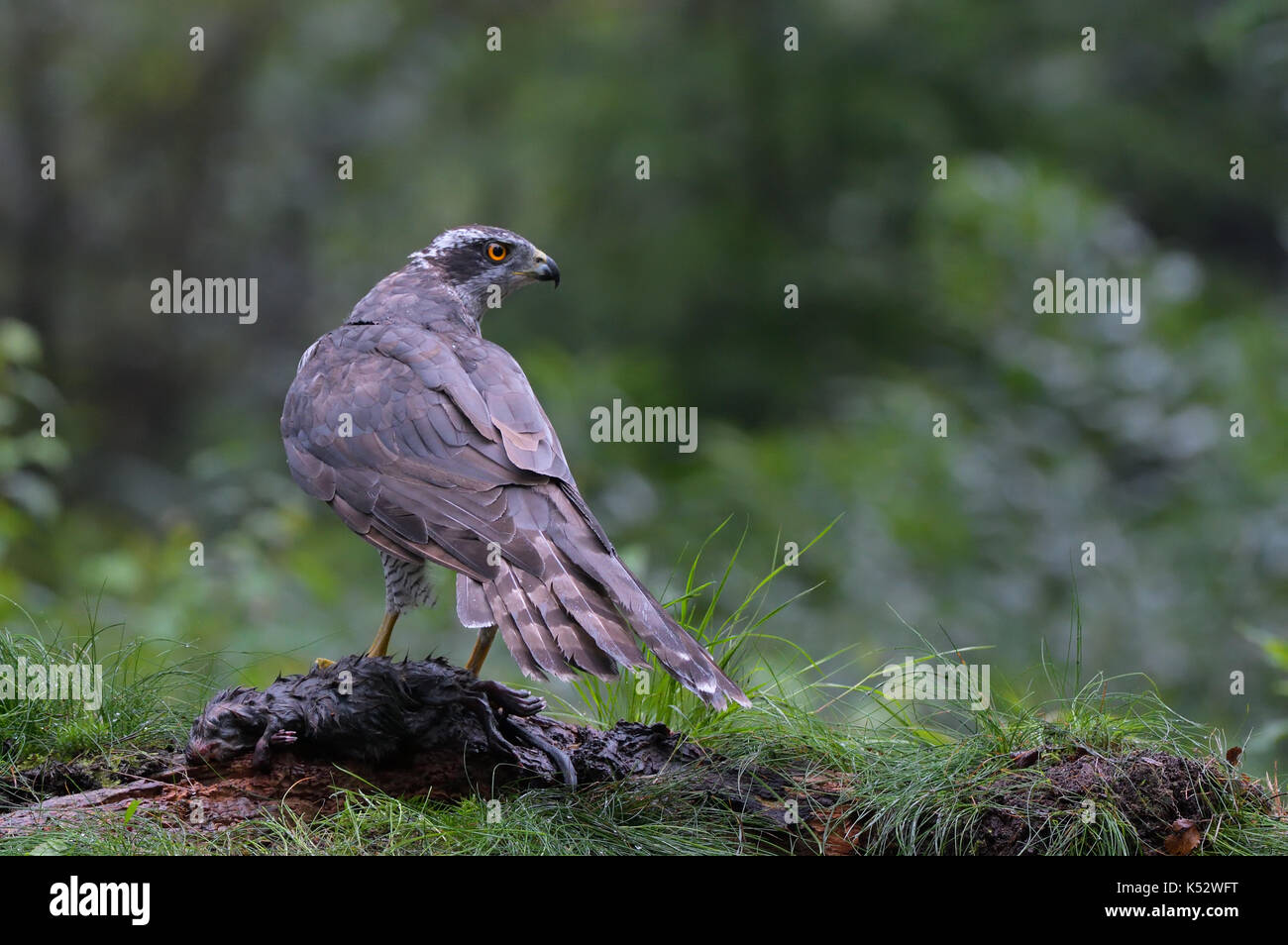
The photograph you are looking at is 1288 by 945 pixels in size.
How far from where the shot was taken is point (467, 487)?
4402 mm

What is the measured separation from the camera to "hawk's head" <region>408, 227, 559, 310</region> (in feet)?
19.1

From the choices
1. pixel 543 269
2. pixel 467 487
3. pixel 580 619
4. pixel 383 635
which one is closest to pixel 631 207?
pixel 543 269

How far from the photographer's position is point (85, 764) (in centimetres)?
457

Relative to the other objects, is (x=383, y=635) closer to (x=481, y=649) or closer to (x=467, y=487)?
(x=481, y=649)

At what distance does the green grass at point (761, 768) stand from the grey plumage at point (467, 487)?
43 cm

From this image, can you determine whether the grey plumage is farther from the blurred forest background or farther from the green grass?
the blurred forest background

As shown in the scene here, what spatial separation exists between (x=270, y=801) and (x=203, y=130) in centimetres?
1000

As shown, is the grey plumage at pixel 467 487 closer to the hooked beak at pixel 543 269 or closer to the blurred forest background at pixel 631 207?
the hooked beak at pixel 543 269

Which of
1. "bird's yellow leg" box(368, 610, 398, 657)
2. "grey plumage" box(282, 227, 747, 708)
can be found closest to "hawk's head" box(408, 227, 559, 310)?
"grey plumage" box(282, 227, 747, 708)

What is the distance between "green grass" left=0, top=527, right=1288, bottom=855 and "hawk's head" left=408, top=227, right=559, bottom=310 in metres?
1.69

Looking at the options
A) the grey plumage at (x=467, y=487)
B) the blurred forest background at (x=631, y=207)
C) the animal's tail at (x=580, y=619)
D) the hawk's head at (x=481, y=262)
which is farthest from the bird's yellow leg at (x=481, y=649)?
the blurred forest background at (x=631, y=207)

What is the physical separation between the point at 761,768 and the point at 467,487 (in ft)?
4.39

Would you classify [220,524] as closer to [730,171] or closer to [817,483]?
[817,483]
